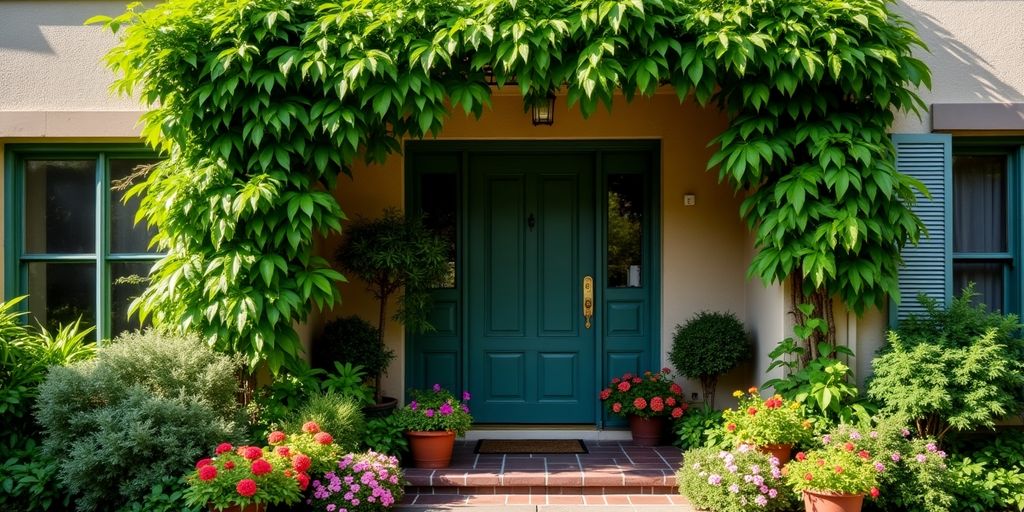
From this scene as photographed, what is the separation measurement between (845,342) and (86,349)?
5.19 meters

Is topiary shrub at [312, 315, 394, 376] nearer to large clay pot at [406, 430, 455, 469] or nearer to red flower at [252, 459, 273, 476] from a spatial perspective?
large clay pot at [406, 430, 455, 469]

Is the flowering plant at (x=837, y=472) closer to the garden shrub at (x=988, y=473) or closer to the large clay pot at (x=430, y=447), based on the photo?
the garden shrub at (x=988, y=473)

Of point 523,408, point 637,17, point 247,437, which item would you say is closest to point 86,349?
point 247,437

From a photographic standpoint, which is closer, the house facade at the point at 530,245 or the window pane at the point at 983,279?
Result: the window pane at the point at 983,279

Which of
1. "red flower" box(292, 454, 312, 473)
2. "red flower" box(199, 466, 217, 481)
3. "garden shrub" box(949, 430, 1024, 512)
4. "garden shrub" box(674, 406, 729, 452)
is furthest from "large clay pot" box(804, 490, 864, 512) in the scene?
"red flower" box(199, 466, 217, 481)

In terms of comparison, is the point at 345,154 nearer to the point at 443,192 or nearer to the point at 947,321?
the point at 443,192

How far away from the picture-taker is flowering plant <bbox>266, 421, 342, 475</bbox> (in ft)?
14.7

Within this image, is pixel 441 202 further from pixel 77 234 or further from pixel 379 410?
pixel 77 234

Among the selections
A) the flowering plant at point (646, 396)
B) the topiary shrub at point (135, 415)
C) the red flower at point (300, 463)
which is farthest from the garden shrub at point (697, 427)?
the topiary shrub at point (135, 415)

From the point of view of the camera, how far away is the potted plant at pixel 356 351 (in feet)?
18.9

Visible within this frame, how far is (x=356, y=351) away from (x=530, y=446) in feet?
Result: 5.13

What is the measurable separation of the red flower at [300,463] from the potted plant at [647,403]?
263 centimetres

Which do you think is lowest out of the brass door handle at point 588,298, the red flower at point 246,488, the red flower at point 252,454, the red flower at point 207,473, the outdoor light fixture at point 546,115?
the red flower at point 246,488

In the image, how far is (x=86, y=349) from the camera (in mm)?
5227
